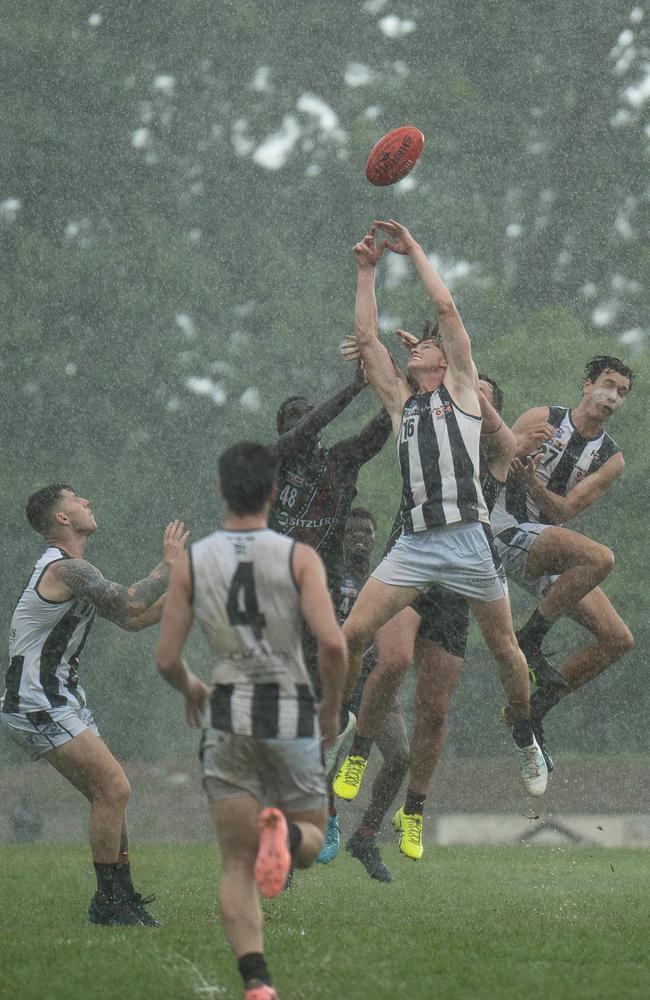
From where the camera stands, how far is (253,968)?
5.27 metres

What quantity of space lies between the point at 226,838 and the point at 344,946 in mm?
1980

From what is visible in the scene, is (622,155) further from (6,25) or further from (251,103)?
(6,25)

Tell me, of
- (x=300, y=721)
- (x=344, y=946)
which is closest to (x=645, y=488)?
(x=344, y=946)

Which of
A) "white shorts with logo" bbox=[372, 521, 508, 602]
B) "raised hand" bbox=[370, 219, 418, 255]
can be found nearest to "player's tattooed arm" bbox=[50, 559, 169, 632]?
"white shorts with logo" bbox=[372, 521, 508, 602]

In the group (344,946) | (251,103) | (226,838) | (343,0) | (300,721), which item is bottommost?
(344,946)

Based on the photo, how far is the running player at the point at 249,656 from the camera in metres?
5.37

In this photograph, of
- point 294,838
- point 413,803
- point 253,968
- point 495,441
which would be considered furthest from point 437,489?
point 253,968

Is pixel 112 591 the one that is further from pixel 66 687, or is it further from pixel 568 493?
pixel 568 493

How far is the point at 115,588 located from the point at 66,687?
2.79 ft

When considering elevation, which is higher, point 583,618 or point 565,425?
point 565,425

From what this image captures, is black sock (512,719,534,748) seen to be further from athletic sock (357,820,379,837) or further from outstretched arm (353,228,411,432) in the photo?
outstretched arm (353,228,411,432)

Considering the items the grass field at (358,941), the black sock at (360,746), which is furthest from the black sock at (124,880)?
the black sock at (360,746)

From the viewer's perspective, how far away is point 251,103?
29.1 m

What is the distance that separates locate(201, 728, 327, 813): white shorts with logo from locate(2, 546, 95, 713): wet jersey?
9.56 ft
